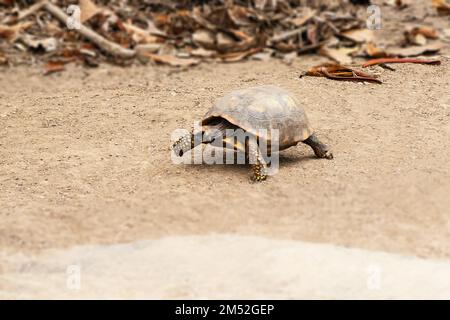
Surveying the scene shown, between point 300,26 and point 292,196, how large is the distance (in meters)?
5.20

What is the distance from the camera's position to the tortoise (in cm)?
569

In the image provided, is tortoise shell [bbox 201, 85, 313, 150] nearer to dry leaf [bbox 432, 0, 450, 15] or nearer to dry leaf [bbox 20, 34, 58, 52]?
dry leaf [bbox 20, 34, 58, 52]

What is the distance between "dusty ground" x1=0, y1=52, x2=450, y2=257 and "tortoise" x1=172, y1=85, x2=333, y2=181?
162mm

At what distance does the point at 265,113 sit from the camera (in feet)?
18.8

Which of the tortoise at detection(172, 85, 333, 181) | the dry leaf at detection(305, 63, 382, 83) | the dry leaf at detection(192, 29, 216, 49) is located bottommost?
the dry leaf at detection(192, 29, 216, 49)

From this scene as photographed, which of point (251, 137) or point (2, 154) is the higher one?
point (251, 137)

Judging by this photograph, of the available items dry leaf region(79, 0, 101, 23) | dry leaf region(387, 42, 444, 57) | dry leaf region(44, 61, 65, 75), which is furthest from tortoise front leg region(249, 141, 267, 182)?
dry leaf region(79, 0, 101, 23)

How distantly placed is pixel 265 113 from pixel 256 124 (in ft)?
0.36

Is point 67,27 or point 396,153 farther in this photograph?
point 67,27

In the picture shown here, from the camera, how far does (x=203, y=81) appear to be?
8.28m

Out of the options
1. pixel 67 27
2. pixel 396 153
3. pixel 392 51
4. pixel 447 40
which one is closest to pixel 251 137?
pixel 396 153

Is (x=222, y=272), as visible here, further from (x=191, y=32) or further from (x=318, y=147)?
(x=191, y=32)

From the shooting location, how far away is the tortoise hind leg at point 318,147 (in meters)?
5.98

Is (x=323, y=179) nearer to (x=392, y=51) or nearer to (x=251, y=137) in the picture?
(x=251, y=137)
